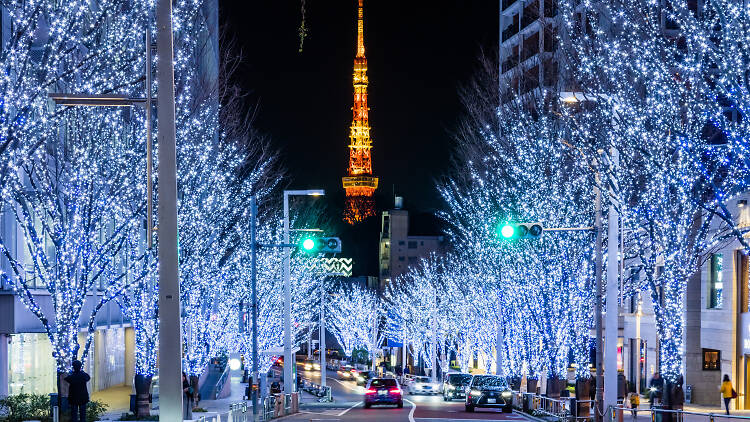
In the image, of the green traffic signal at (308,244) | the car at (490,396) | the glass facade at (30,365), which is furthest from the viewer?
the car at (490,396)

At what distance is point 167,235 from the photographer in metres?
11.1

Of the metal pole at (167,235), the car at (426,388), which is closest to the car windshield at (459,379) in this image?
the car at (426,388)

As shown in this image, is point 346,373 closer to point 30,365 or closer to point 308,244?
point 30,365

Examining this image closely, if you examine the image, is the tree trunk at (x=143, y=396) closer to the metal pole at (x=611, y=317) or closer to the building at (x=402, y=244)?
the metal pole at (x=611, y=317)

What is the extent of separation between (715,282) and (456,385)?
13604 millimetres

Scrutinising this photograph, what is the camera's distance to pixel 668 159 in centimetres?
2103

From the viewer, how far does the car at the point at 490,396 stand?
3431 cm

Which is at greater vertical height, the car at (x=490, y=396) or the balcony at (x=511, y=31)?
the balcony at (x=511, y=31)

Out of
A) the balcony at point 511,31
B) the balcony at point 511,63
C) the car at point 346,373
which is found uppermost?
the balcony at point 511,31

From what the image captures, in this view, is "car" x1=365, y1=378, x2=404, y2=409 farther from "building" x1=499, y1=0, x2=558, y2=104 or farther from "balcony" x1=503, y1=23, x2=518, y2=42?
"balcony" x1=503, y1=23, x2=518, y2=42

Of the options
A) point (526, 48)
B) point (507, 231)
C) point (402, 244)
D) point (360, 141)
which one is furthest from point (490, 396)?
point (360, 141)

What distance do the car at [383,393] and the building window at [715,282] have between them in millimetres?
11860

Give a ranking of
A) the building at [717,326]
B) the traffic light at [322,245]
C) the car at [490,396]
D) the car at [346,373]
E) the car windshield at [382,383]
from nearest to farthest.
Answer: the traffic light at [322,245]
the car at [490,396]
the building at [717,326]
the car windshield at [382,383]
the car at [346,373]

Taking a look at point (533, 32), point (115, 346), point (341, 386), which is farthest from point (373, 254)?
point (115, 346)
